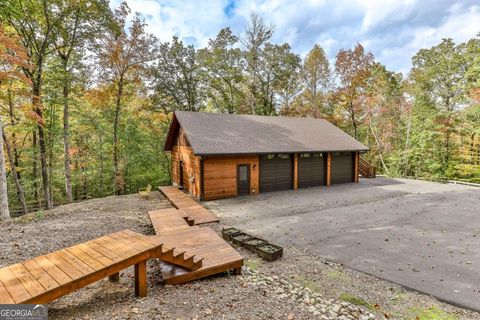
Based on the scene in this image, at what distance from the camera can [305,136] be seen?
614 inches

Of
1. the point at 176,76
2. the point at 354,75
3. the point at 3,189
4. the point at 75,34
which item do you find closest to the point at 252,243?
the point at 3,189

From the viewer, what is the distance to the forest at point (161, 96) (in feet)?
45.1

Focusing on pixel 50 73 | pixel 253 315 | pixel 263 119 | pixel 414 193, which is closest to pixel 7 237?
pixel 253 315

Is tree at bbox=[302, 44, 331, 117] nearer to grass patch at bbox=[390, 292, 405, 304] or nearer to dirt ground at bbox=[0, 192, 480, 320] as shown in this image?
dirt ground at bbox=[0, 192, 480, 320]

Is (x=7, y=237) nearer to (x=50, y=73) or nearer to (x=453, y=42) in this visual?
(x=50, y=73)

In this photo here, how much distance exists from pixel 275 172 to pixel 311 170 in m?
2.72

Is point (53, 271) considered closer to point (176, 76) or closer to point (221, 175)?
point (221, 175)

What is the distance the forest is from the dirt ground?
919 centimetres

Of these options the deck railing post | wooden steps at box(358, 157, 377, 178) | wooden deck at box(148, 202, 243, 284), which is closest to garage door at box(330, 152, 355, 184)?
wooden steps at box(358, 157, 377, 178)

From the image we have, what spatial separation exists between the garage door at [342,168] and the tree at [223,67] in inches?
504

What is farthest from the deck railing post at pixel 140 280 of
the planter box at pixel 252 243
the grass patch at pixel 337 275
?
the grass patch at pixel 337 275

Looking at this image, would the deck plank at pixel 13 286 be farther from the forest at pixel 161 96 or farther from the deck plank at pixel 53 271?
the forest at pixel 161 96

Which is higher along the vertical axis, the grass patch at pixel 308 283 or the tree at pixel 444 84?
the tree at pixel 444 84

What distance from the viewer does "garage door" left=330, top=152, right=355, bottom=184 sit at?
50.5 feet
